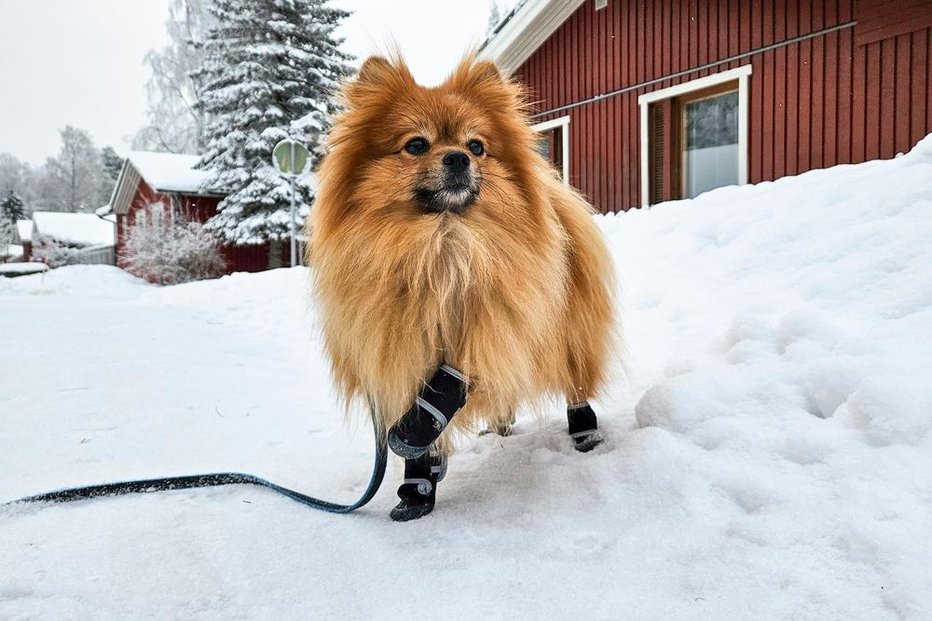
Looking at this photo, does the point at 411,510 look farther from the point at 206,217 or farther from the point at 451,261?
the point at 206,217

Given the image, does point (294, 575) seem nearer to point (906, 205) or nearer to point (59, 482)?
point (59, 482)

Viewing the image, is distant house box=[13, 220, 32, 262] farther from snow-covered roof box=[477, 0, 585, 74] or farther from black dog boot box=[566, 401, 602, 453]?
black dog boot box=[566, 401, 602, 453]

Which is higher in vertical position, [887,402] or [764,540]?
[887,402]

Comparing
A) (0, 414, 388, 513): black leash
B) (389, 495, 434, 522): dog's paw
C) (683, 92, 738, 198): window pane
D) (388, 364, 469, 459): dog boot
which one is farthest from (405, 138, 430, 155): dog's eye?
(683, 92, 738, 198): window pane

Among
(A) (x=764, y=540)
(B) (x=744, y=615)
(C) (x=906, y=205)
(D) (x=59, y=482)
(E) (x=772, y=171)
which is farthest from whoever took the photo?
(E) (x=772, y=171)

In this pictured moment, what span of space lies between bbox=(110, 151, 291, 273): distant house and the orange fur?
1725cm

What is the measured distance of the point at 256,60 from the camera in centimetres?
1716

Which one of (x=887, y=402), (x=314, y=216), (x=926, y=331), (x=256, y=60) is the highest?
(x=256, y=60)

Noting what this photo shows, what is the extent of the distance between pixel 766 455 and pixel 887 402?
38 centimetres

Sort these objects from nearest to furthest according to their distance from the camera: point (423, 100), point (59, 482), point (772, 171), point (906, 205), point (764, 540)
A: point (764, 540)
point (423, 100)
point (59, 482)
point (906, 205)
point (772, 171)

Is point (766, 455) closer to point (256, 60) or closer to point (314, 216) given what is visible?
point (314, 216)

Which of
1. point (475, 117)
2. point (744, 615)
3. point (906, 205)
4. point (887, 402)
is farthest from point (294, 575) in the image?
point (906, 205)

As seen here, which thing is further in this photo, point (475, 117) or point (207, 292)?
point (207, 292)

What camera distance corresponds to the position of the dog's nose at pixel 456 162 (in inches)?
75.5
